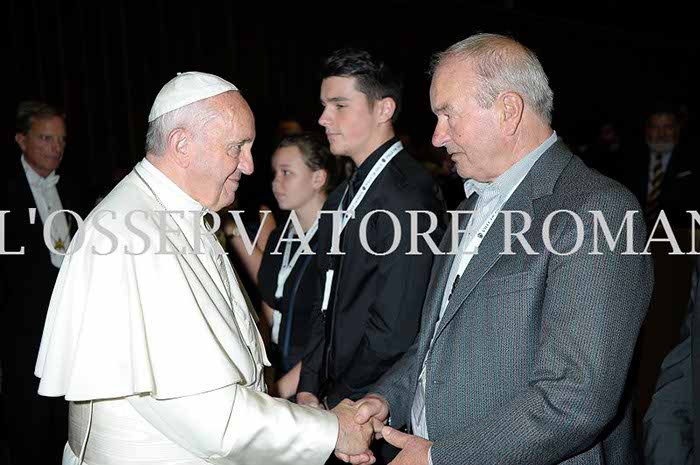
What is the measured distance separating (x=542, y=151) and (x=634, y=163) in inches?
216

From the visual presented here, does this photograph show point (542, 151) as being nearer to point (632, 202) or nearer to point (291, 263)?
point (632, 202)

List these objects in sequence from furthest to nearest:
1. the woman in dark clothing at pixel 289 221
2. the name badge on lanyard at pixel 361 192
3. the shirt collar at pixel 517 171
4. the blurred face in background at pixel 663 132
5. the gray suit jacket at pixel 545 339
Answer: the blurred face in background at pixel 663 132
the woman in dark clothing at pixel 289 221
the name badge on lanyard at pixel 361 192
the shirt collar at pixel 517 171
the gray suit jacket at pixel 545 339

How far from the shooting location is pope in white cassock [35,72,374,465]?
6.33ft

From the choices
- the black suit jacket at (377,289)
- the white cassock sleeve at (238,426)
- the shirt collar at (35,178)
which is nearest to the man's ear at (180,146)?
the white cassock sleeve at (238,426)

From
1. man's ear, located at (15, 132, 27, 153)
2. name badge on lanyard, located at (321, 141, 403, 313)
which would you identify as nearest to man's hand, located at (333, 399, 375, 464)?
name badge on lanyard, located at (321, 141, 403, 313)

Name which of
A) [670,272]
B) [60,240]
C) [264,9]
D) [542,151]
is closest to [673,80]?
[264,9]

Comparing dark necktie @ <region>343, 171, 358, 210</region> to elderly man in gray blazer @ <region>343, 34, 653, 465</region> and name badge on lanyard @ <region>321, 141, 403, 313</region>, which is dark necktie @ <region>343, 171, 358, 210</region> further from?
elderly man in gray blazer @ <region>343, 34, 653, 465</region>

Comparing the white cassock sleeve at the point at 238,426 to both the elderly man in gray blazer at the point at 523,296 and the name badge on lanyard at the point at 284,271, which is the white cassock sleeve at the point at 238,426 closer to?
the elderly man in gray blazer at the point at 523,296

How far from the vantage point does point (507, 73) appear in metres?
2.00

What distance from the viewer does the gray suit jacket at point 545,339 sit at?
1.73 metres

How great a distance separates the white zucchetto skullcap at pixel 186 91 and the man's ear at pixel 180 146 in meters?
0.09

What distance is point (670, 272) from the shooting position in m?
3.75

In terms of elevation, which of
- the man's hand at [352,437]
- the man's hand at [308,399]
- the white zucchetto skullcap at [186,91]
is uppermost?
the white zucchetto skullcap at [186,91]

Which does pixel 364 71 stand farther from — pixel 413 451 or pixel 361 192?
pixel 413 451
